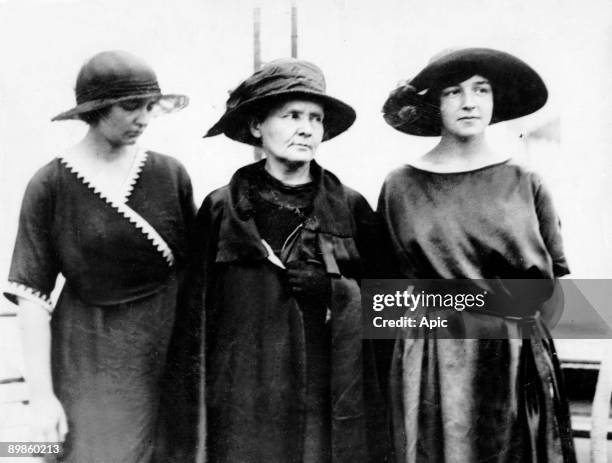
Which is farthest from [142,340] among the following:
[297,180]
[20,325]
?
[297,180]

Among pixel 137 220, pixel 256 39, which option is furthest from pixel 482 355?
pixel 256 39

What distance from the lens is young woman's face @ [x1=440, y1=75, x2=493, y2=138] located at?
6.88ft

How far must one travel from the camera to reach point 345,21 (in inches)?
89.7

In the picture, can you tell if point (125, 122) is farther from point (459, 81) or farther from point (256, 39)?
point (459, 81)

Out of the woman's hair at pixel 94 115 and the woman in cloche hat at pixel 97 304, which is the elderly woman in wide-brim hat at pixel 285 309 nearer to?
the woman in cloche hat at pixel 97 304

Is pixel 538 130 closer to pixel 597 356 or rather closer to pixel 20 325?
pixel 597 356

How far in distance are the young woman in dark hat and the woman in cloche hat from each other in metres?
0.78

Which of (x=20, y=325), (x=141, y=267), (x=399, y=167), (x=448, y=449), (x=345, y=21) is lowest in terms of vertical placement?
(x=448, y=449)

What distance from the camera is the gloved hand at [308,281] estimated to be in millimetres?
2031

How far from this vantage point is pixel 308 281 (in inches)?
80.0

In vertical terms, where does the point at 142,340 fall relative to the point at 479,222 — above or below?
below

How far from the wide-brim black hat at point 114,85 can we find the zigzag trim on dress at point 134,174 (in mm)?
170

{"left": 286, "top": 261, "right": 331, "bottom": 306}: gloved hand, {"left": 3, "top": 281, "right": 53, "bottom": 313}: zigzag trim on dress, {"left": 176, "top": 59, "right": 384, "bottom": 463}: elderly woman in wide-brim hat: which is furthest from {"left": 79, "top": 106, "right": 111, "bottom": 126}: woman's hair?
{"left": 286, "top": 261, "right": 331, "bottom": 306}: gloved hand

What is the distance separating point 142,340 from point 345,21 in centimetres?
128
